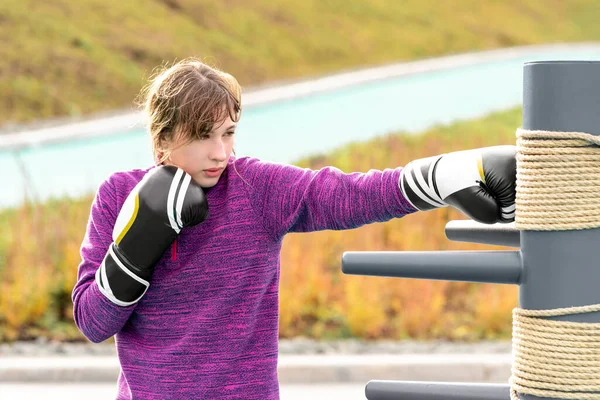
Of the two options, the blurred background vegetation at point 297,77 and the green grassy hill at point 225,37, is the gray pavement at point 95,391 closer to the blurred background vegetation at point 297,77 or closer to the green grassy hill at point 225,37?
the blurred background vegetation at point 297,77

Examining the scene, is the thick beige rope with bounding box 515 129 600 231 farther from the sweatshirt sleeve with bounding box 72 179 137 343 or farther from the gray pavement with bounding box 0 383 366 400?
the gray pavement with bounding box 0 383 366 400

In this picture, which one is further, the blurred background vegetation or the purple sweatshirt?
the blurred background vegetation

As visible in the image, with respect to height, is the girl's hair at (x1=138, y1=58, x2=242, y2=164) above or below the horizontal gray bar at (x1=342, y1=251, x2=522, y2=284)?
above

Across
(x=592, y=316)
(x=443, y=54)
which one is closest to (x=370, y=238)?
(x=592, y=316)

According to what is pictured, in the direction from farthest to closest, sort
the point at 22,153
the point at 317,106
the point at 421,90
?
1. the point at 421,90
2. the point at 317,106
3. the point at 22,153

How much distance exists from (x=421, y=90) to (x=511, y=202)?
11.4 meters

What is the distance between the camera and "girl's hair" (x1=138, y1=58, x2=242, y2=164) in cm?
194

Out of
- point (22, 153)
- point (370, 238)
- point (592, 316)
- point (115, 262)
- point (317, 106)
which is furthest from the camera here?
point (317, 106)

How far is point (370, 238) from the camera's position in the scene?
6.25 m

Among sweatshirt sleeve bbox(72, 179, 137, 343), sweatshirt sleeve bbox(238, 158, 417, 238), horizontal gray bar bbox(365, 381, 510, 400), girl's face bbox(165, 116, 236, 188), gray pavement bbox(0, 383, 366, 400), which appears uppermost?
girl's face bbox(165, 116, 236, 188)

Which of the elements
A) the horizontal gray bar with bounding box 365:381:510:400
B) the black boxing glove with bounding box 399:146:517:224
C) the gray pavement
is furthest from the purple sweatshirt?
the gray pavement

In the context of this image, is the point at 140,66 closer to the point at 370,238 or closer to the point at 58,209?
the point at 58,209

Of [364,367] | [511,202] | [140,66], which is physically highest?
[140,66]

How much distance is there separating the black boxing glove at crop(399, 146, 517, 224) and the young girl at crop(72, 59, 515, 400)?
0.72 feet
